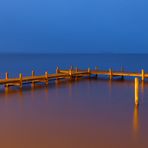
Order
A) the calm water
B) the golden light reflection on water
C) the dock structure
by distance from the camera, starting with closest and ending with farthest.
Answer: the calm water
the golden light reflection on water
the dock structure

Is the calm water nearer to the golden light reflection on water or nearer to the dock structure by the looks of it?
the golden light reflection on water

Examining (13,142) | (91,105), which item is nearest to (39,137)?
(13,142)

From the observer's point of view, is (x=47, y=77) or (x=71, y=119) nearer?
(x=71, y=119)

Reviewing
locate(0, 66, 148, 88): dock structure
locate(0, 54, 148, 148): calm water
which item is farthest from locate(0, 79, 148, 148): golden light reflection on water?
locate(0, 66, 148, 88): dock structure

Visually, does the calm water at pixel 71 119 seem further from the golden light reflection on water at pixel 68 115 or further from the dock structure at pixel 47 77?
the dock structure at pixel 47 77

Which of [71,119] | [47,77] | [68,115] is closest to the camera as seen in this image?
[71,119]

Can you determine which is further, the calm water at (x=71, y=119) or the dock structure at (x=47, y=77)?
the dock structure at (x=47, y=77)

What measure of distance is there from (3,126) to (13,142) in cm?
225

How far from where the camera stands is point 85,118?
54.7 feet

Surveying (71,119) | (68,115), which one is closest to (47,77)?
(68,115)

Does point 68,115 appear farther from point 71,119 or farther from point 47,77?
point 47,77

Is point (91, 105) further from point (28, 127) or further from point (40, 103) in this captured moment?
point (28, 127)

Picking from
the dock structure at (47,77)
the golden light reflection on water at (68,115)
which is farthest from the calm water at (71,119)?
the dock structure at (47,77)

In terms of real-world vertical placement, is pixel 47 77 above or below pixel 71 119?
above
